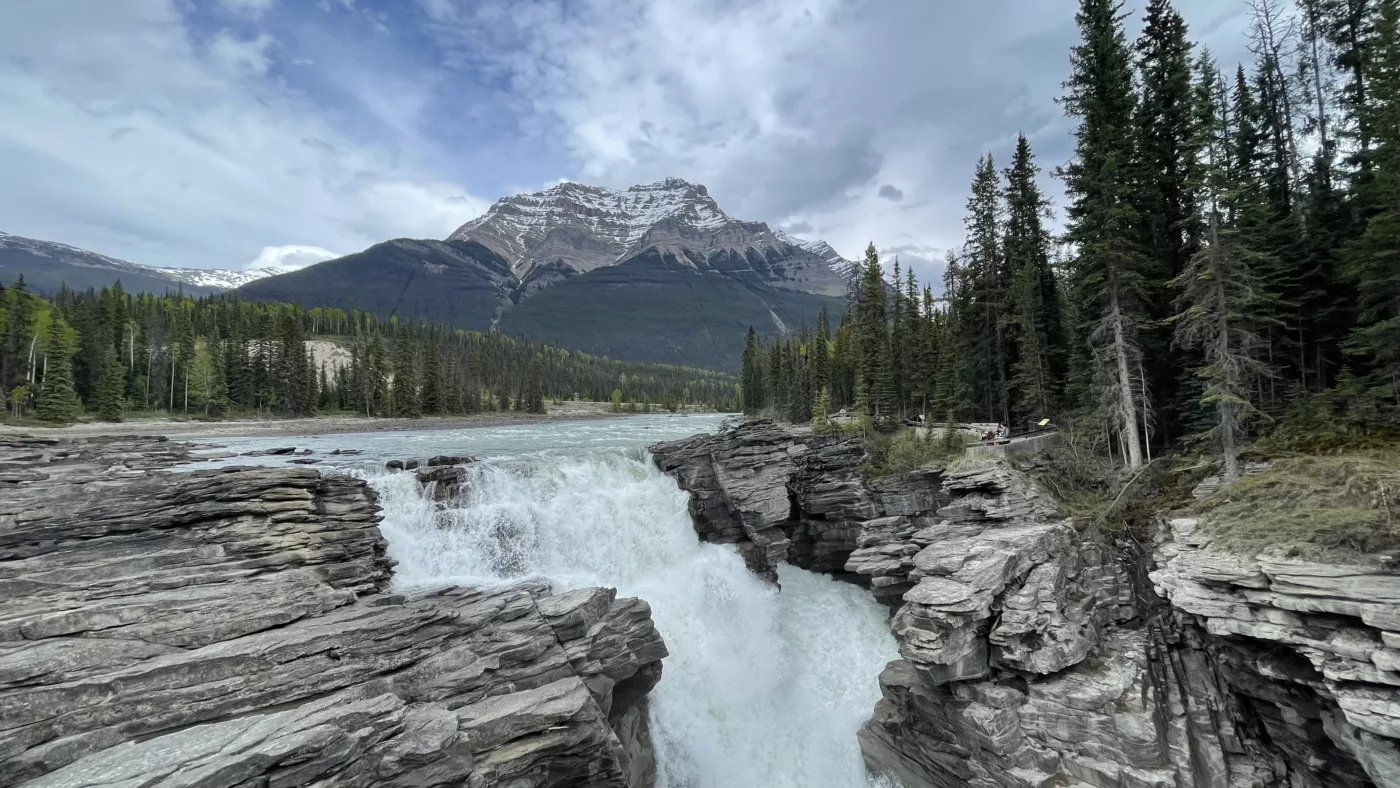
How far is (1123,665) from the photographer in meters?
14.3

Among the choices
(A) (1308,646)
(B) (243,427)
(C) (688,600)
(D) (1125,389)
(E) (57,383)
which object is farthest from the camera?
(B) (243,427)

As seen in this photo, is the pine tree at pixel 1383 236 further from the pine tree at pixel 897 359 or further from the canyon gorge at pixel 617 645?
the pine tree at pixel 897 359

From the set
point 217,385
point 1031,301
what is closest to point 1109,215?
point 1031,301

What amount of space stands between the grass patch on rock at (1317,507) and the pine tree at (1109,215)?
547cm

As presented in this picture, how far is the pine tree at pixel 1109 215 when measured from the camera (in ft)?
68.1

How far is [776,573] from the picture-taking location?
27.2 metres

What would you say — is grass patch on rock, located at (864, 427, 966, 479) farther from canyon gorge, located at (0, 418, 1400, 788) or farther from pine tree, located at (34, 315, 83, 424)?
pine tree, located at (34, 315, 83, 424)

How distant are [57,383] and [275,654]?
70.6 meters

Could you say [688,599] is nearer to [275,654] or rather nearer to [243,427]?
[275,654]

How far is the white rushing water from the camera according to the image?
59.1 ft

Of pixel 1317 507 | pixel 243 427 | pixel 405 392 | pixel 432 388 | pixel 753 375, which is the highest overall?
pixel 753 375

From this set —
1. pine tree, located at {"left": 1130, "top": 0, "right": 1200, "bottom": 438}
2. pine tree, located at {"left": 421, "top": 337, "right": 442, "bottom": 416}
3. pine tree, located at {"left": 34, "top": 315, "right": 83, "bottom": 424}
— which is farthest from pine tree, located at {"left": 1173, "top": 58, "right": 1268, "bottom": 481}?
pine tree, located at {"left": 421, "top": 337, "right": 442, "bottom": 416}

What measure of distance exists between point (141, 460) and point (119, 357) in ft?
214

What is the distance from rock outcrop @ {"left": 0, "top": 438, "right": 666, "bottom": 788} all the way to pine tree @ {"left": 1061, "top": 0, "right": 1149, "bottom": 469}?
2058 centimetres
